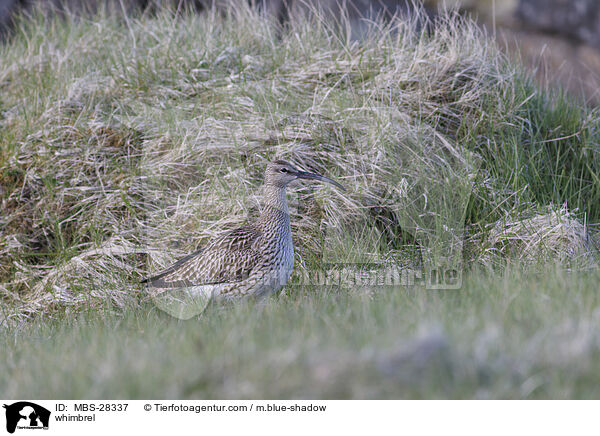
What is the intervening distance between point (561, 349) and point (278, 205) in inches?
114

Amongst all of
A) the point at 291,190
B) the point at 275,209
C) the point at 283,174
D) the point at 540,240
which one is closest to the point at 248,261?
the point at 275,209

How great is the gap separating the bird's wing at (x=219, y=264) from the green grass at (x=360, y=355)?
850 millimetres

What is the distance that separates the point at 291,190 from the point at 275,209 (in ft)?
4.26

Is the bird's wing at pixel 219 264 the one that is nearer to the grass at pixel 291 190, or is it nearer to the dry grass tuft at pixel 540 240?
the grass at pixel 291 190

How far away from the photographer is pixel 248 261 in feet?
16.6

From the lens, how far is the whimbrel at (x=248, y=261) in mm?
5074

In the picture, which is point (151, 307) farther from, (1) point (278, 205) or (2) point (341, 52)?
(2) point (341, 52)

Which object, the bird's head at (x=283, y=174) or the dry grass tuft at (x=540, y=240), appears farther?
the dry grass tuft at (x=540, y=240)

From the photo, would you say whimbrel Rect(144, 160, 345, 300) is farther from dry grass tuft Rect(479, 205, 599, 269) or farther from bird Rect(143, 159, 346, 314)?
dry grass tuft Rect(479, 205, 599, 269)

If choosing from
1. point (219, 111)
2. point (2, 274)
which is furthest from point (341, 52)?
point (2, 274)

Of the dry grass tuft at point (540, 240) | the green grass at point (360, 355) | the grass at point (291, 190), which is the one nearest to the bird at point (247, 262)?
the grass at point (291, 190)

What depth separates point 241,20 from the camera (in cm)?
934
